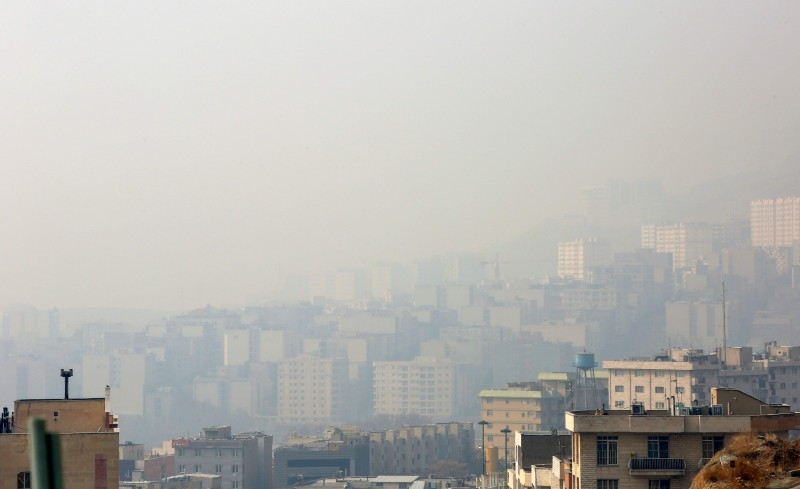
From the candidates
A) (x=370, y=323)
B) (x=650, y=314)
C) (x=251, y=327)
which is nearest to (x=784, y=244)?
(x=650, y=314)

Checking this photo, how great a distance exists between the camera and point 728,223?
182875mm

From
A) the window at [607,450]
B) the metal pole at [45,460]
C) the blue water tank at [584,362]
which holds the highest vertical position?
the metal pole at [45,460]

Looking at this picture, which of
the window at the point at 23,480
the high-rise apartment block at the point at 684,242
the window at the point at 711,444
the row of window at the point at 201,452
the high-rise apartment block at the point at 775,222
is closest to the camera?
the window at the point at 23,480

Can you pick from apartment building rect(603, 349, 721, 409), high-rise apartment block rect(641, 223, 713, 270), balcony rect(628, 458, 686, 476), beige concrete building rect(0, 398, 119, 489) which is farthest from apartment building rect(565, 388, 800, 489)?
high-rise apartment block rect(641, 223, 713, 270)

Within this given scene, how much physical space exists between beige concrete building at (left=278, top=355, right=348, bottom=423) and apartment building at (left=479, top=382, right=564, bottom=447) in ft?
210

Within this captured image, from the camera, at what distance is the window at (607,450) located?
1881 cm

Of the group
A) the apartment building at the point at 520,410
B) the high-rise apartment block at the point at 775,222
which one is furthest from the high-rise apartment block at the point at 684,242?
the apartment building at the point at 520,410

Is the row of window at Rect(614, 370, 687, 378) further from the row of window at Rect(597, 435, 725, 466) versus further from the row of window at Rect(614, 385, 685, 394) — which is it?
the row of window at Rect(597, 435, 725, 466)

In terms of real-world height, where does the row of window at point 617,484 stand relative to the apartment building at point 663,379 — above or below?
above

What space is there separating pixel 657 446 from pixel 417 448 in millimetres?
72809

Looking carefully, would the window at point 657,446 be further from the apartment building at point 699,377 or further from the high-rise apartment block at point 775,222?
the high-rise apartment block at point 775,222

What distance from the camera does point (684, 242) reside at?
614 feet

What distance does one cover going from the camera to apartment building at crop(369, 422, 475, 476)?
87.1 m

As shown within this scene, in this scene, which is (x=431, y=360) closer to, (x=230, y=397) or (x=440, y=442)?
(x=230, y=397)
